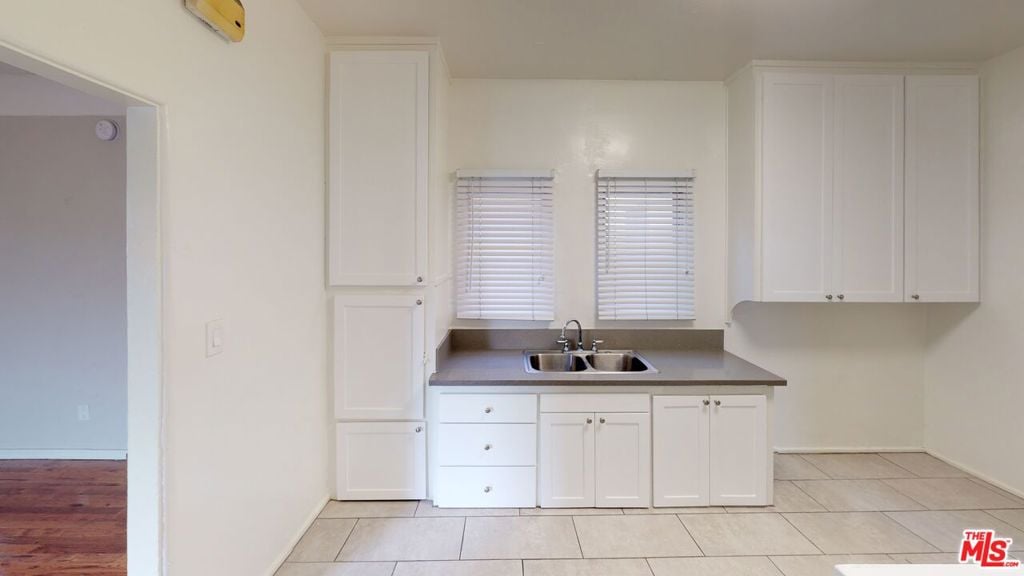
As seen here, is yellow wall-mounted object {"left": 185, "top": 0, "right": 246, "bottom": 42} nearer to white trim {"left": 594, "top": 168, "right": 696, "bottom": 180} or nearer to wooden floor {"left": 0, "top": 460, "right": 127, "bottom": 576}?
white trim {"left": 594, "top": 168, "right": 696, "bottom": 180}

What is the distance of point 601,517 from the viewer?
256cm

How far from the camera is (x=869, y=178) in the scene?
2.92m

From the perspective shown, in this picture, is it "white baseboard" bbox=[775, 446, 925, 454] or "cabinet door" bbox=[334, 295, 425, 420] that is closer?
"cabinet door" bbox=[334, 295, 425, 420]

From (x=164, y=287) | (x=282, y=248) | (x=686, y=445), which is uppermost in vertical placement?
(x=282, y=248)

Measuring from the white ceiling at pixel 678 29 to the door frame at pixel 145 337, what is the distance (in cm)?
127

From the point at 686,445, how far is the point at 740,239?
136 cm

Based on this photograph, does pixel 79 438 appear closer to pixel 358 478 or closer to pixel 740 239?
pixel 358 478

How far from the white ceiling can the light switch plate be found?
159 cm

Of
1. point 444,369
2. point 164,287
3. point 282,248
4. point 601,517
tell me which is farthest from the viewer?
point 444,369

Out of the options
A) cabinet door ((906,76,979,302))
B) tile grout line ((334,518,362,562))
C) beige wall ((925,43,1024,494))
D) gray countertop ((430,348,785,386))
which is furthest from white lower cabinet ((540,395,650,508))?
beige wall ((925,43,1024,494))

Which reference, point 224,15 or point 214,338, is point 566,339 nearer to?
point 214,338

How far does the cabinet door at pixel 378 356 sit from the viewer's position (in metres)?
2.68

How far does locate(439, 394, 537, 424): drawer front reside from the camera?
2.61 metres

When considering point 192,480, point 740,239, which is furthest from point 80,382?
point 740,239
